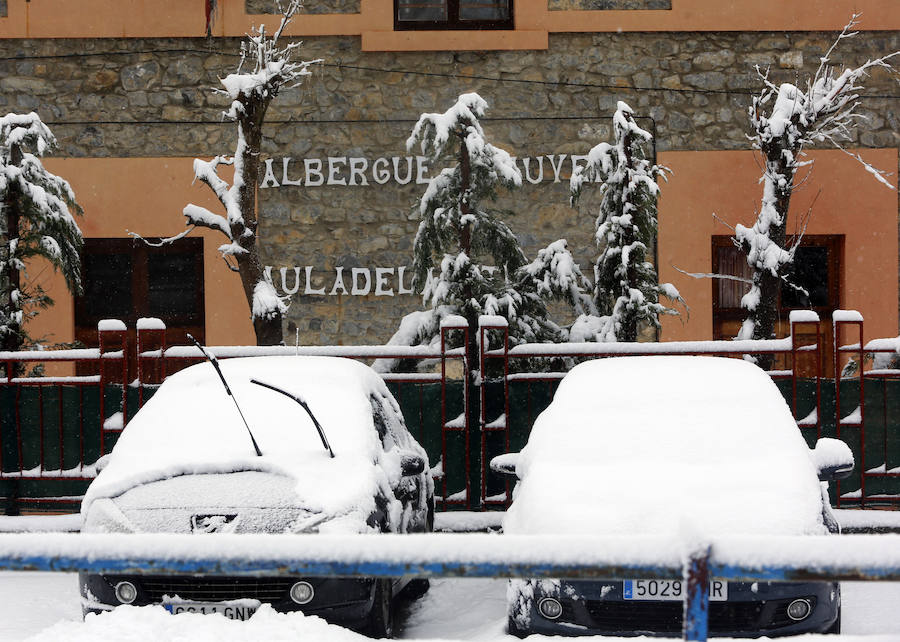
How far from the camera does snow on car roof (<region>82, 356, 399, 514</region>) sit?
547 centimetres

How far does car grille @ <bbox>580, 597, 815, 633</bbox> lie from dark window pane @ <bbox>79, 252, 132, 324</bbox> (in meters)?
9.46

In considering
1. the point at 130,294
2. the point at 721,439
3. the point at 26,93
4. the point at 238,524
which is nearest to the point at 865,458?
the point at 721,439

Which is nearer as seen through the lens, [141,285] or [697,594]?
[697,594]

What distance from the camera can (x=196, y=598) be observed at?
4914 millimetres

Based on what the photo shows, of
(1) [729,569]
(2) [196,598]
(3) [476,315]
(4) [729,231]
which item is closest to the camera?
(1) [729,569]

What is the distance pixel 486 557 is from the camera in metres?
2.57

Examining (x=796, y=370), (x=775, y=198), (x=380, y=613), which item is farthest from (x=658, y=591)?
(x=775, y=198)

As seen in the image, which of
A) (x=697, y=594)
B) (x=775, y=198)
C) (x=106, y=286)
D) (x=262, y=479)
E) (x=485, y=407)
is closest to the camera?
(x=697, y=594)

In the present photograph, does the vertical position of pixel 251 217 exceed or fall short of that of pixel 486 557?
it exceeds it

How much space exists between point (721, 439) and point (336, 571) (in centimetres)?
357

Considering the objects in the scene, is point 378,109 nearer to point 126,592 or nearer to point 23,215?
point 23,215

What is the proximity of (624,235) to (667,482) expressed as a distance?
521 centimetres

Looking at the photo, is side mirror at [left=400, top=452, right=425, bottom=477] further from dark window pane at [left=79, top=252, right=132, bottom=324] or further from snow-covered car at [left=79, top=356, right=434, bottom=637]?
dark window pane at [left=79, top=252, right=132, bottom=324]

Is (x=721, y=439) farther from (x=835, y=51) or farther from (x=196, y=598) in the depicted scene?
(x=835, y=51)
